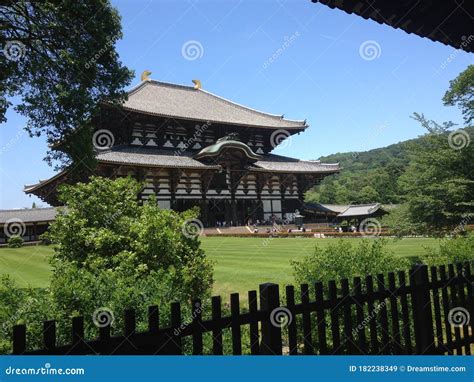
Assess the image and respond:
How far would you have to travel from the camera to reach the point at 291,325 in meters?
3.02

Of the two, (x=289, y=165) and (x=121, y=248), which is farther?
(x=289, y=165)

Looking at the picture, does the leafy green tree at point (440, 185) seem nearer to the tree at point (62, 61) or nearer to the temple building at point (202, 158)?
the tree at point (62, 61)

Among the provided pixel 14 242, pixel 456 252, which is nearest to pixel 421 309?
pixel 456 252

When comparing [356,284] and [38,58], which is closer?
[356,284]

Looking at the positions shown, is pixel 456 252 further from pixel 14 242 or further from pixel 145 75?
pixel 145 75

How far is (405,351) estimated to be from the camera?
13.6ft

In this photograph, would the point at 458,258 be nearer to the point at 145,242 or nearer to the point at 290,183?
the point at 145,242

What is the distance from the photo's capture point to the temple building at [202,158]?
96.7 feet

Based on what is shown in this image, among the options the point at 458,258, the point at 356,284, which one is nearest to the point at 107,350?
the point at 356,284

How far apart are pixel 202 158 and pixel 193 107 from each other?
7732 mm

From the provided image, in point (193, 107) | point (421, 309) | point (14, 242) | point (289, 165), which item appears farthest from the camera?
point (289, 165)

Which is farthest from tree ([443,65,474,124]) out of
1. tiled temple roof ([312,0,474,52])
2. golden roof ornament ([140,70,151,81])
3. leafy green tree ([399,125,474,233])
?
golden roof ornament ([140,70,151,81])

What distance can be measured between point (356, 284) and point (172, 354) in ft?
6.08

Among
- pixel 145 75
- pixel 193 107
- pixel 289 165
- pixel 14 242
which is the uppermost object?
pixel 145 75
